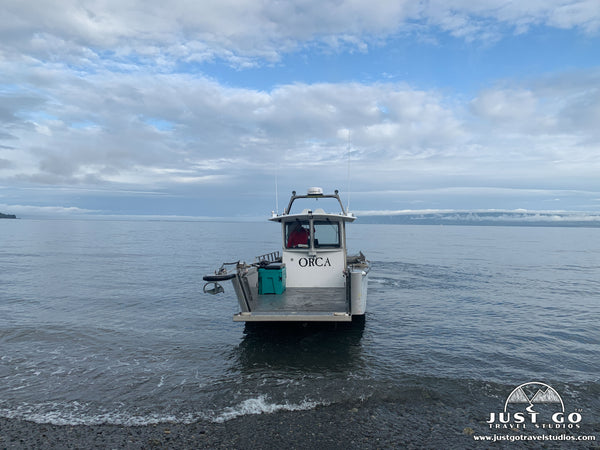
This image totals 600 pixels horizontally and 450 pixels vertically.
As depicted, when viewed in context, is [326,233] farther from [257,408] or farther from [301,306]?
[257,408]

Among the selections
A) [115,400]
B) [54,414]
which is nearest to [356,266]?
[115,400]

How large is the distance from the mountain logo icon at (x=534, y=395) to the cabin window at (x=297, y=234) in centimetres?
736

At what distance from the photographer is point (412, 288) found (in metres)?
22.9

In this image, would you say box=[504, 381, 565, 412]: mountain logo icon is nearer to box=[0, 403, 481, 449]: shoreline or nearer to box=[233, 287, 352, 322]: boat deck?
box=[0, 403, 481, 449]: shoreline

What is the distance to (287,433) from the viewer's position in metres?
6.58

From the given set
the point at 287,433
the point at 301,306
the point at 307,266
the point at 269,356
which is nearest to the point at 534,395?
the point at 287,433

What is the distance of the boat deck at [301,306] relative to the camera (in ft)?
31.7

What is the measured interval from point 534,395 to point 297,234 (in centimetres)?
809

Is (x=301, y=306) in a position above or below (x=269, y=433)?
above

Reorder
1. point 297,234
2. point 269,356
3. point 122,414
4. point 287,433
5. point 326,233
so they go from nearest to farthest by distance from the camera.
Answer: point 287,433, point 122,414, point 269,356, point 326,233, point 297,234

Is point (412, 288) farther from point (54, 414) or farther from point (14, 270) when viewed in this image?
point (14, 270)

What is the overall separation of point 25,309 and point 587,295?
27779 millimetres

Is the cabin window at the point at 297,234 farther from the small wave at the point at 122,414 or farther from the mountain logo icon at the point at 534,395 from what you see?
the mountain logo icon at the point at 534,395

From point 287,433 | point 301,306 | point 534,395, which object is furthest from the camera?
point 301,306
